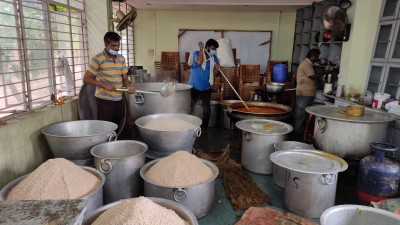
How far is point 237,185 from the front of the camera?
10.7ft

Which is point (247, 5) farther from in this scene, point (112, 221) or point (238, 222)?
point (112, 221)

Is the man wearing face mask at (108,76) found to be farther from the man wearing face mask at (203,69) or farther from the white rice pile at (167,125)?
the man wearing face mask at (203,69)

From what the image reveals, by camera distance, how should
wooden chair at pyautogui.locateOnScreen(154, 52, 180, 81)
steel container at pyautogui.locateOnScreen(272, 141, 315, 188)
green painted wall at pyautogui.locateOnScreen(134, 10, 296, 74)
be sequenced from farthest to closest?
green painted wall at pyautogui.locateOnScreen(134, 10, 296, 74) < wooden chair at pyautogui.locateOnScreen(154, 52, 180, 81) < steel container at pyautogui.locateOnScreen(272, 141, 315, 188)

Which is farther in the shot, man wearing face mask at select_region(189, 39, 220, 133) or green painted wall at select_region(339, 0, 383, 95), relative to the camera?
man wearing face mask at select_region(189, 39, 220, 133)

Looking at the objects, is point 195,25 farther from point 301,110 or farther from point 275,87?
point 301,110

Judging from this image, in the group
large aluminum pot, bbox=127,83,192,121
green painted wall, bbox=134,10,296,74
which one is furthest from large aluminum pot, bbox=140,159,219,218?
green painted wall, bbox=134,10,296,74

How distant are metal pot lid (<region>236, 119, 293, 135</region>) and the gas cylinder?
3.31ft

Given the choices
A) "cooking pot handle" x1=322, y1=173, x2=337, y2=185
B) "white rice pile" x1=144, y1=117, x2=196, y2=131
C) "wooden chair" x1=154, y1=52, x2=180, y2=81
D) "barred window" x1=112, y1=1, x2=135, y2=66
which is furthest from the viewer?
"wooden chair" x1=154, y1=52, x2=180, y2=81

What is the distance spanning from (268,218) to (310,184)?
1.71ft

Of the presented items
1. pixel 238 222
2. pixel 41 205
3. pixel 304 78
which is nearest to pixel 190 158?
pixel 238 222

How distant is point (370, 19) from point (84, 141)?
449cm

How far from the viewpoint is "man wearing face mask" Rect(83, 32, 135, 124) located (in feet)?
10.8

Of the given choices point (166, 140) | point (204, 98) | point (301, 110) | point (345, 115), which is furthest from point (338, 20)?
point (166, 140)

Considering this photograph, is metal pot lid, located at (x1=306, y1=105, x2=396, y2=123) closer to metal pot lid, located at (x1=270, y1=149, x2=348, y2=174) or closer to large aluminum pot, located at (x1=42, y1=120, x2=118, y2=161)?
metal pot lid, located at (x1=270, y1=149, x2=348, y2=174)
